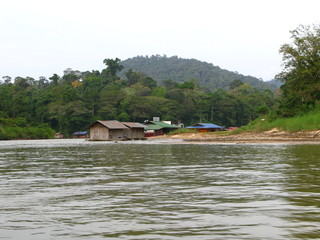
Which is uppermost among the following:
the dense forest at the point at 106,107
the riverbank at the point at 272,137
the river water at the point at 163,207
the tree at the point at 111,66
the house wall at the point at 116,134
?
the tree at the point at 111,66

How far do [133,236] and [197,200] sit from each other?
A: 2483 millimetres

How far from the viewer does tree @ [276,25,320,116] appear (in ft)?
147

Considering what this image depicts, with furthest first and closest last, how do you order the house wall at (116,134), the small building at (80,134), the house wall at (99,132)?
the small building at (80,134)
the house wall at (116,134)
the house wall at (99,132)

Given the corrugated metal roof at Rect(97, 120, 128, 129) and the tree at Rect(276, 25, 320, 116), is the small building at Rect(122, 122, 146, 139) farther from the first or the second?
the tree at Rect(276, 25, 320, 116)

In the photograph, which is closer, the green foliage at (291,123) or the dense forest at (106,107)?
the green foliage at (291,123)

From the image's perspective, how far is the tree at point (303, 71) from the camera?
4488cm

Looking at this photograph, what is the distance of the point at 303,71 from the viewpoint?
44438 millimetres

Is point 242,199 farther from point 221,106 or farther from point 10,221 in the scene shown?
point 221,106

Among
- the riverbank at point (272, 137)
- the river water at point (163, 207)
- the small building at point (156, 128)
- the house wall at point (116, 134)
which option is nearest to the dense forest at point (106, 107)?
the small building at point (156, 128)

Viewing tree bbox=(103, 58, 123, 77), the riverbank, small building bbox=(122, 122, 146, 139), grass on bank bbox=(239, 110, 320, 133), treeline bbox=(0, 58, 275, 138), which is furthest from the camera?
tree bbox=(103, 58, 123, 77)

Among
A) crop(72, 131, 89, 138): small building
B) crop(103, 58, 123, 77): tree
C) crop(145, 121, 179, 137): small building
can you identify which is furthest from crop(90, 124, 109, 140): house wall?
crop(103, 58, 123, 77): tree

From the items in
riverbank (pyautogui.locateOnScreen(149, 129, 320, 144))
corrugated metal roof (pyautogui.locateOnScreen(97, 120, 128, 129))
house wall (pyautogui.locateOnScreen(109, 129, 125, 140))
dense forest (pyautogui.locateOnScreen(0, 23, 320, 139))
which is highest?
dense forest (pyautogui.locateOnScreen(0, 23, 320, 139))

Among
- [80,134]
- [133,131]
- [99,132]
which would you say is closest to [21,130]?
[80,134]

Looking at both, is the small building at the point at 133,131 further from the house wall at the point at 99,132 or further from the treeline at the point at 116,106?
the treeline at the point at 116,106
